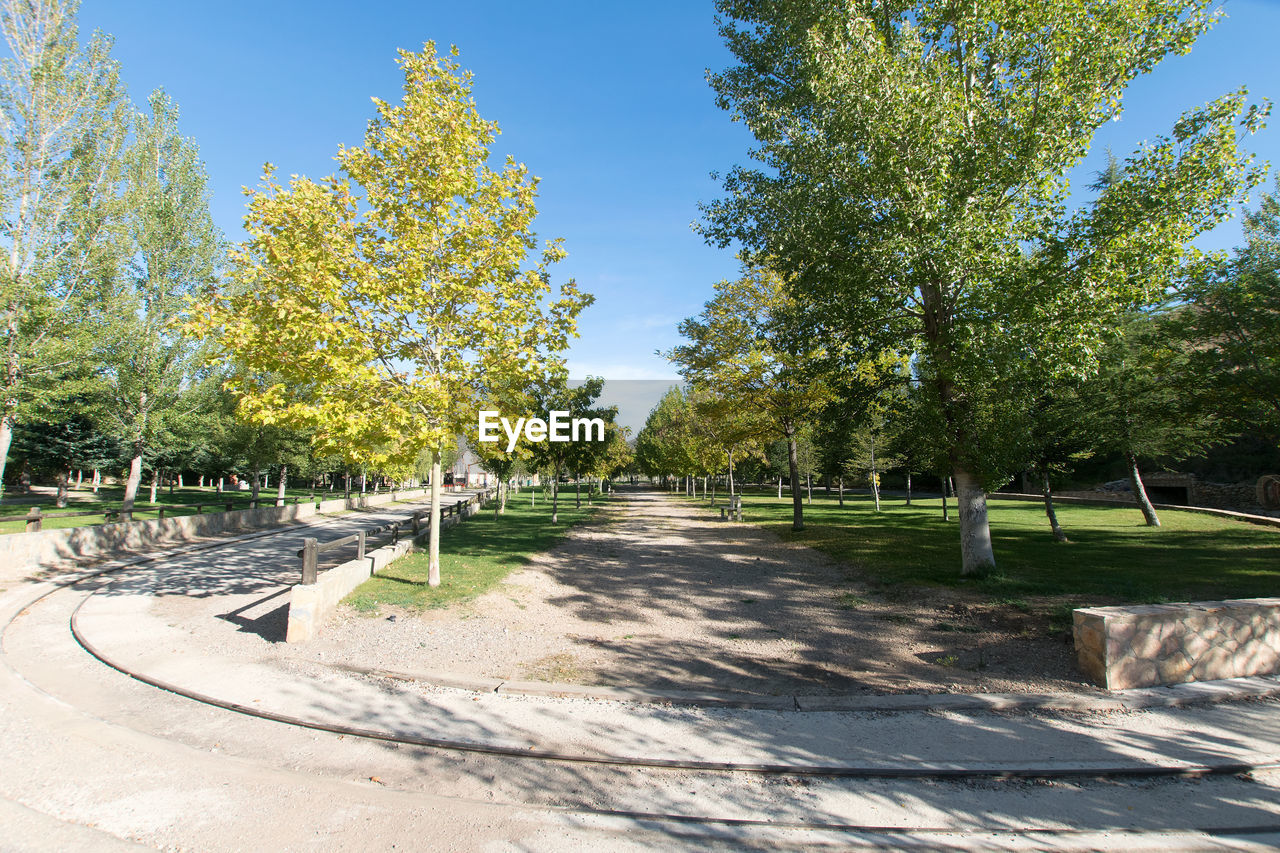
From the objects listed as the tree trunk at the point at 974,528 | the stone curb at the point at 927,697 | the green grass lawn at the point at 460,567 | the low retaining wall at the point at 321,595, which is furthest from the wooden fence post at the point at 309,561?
the tree trunk at the point at 974,528

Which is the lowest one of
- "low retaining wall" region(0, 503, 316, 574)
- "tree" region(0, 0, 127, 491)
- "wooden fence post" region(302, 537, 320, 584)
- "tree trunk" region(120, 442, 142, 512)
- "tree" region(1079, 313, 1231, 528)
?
"low retaining wall" region(0, 503, 316, 574)

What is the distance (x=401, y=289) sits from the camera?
405 inches

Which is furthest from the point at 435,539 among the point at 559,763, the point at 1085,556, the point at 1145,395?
the point at 1145,395

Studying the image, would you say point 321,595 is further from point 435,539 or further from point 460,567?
point 460,567

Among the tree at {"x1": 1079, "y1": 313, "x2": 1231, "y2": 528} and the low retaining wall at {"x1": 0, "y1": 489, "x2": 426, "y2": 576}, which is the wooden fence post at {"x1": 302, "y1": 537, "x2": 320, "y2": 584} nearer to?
the low retaining wall at {"x1": 0, "y1": 489, "x2": 426, "y2": 576}

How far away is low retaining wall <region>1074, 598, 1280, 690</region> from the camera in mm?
6098

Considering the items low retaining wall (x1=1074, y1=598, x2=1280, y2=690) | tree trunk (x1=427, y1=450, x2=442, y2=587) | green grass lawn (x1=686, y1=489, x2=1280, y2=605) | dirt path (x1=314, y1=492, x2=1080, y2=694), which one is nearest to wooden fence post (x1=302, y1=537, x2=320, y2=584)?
dirt path (x1=314, y1=492, x2=1080, y2=694)

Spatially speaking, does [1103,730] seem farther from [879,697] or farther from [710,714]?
[710,714]

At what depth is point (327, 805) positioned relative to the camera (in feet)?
13.1

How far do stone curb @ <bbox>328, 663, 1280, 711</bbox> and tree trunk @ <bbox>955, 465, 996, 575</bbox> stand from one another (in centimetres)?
437

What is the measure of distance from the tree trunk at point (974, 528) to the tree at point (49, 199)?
21.9 m

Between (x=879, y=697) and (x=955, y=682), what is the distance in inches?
44.6

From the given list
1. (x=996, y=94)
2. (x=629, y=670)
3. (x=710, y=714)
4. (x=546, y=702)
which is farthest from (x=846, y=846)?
(x=996, y=94)

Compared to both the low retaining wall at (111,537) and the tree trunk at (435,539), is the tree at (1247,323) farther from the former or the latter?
the low retaining wall at (111,537)
